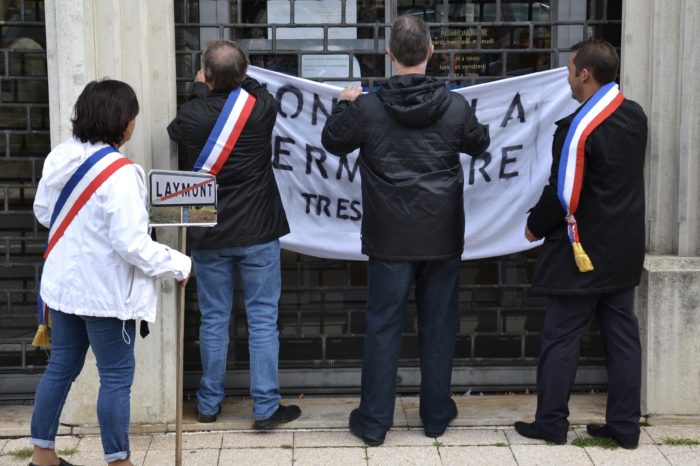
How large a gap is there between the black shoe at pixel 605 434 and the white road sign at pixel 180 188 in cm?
243

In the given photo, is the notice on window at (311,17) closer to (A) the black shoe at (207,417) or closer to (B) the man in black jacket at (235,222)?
(B) the man in black jacket at (235,222)

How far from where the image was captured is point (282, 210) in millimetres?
5934

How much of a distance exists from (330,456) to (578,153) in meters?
2.00

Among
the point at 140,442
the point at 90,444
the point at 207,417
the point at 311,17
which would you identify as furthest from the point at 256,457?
the point at 311,17

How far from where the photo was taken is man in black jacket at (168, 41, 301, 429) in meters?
5.65

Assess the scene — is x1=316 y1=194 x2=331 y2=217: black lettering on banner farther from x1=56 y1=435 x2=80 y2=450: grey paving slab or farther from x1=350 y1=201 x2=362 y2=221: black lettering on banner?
x1=56 y1=435 x2=80 y2=450: grey paving slab

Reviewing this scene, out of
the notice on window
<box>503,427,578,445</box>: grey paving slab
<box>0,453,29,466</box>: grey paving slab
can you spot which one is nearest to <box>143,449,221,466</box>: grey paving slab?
<box>0,453,29,466</box>: grey paving slab

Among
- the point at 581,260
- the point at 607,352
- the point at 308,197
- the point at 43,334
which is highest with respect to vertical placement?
the point at 308,197

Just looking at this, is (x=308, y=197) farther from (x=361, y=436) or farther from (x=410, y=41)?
(x=361, y=436)

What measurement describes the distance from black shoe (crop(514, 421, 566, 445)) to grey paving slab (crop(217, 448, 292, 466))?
126cm

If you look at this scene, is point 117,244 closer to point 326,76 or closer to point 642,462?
point 326,76

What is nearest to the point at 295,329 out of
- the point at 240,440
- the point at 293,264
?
the point at 293,264

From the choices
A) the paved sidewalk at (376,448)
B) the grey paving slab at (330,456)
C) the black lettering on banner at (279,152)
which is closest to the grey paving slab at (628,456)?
the paved sidewalk at (376,448)

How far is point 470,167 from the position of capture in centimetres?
624
